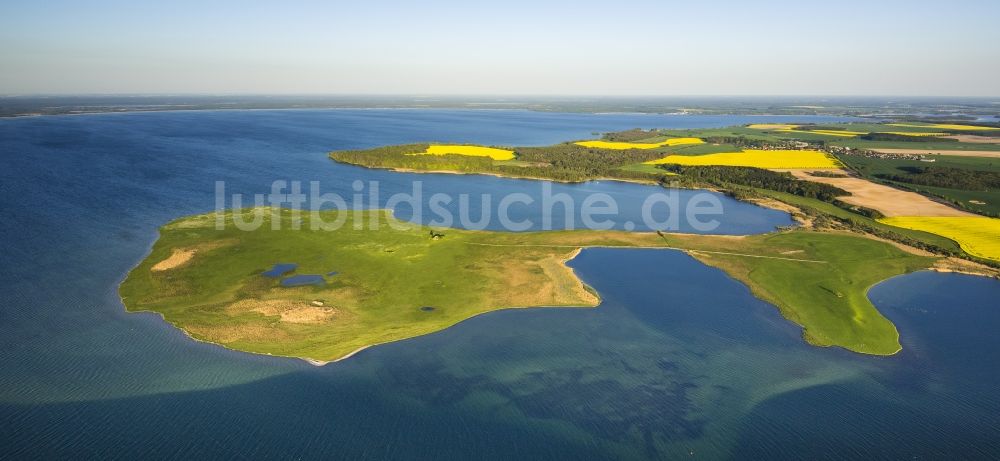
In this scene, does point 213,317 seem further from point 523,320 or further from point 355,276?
point 523,320

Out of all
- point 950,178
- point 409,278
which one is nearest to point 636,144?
point 950,178

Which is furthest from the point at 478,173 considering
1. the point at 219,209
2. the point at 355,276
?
the point at 355,276

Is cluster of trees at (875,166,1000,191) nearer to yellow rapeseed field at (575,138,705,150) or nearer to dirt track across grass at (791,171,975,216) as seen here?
dirt track across grass at (791,171,975,216)

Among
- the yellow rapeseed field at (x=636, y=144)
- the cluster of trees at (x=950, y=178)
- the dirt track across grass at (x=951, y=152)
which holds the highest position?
the yellow rapeseed field at (x=636, y=144)

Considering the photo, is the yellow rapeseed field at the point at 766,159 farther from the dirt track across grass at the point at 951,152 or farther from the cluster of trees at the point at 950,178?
the dirt track across grass at the point at 951,152

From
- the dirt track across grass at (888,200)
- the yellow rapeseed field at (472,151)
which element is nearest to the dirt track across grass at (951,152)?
the dirt track across grass at (888,200)

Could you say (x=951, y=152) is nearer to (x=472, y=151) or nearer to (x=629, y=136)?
(x=629, y=136)

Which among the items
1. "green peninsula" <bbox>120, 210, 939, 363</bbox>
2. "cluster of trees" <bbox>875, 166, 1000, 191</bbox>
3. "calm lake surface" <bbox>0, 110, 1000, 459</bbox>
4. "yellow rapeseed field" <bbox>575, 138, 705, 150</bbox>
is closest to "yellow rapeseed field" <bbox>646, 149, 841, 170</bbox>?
"cluster of trees" <bbox>875, 166, 1000, 191</bbox>
